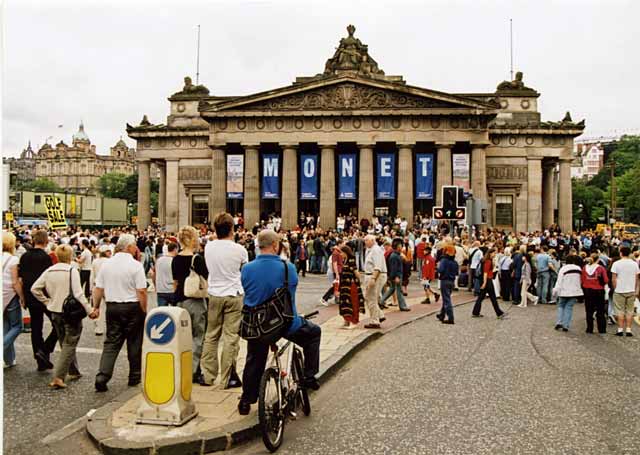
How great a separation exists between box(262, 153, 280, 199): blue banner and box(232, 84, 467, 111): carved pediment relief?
3830mm

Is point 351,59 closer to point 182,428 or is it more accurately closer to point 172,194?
point 172,194

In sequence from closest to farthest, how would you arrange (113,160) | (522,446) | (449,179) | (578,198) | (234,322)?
1. (522,446)
2. (234,322)
3. (449,179)
4. (578,198)
5. (113,160)

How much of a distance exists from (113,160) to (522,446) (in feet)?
597

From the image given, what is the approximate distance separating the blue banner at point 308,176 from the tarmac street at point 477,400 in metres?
32.4

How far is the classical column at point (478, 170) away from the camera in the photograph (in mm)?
45781

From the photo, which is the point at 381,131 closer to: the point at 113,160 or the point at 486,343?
the point at 486,343

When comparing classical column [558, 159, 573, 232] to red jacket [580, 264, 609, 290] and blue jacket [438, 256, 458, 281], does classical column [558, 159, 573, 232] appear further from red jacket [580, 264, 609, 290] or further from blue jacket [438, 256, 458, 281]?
blue jacket [438, 256, 458, 281]

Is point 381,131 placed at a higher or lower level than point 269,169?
higher

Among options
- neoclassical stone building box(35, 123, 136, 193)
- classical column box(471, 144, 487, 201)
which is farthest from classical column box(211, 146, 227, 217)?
neoclassical stone building box(35, 123, 136, 193)

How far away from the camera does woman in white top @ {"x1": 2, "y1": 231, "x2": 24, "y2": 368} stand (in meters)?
9.84

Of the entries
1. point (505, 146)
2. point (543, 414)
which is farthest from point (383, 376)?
point (505, 146)

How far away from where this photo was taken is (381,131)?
1817 inches

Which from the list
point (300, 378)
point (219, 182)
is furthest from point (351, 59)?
point (300, 378)

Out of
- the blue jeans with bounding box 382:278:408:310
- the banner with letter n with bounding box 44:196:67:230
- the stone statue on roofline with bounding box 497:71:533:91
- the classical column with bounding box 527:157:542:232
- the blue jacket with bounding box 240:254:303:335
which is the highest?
the stone statue on roofline with bounding box 497:71:533:91
